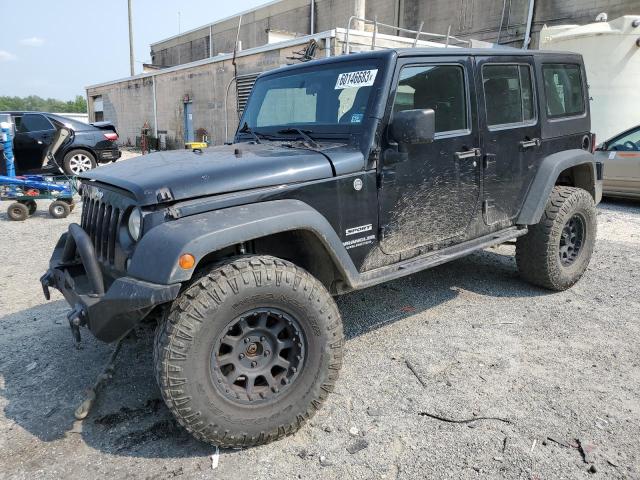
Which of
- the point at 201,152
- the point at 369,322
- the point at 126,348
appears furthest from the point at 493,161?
the point at 126,348

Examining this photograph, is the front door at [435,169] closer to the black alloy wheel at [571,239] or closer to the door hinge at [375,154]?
the door hinge at [375,154]

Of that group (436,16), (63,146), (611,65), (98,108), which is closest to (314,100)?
(63,146)

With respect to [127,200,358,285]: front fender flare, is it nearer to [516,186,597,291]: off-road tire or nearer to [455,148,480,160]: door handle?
[455,148,480,160]: door handle

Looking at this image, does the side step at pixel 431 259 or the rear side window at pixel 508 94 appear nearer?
the side step at pixel 431 259

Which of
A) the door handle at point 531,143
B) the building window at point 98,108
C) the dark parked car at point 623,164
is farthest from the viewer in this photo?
the building window at point 98,108

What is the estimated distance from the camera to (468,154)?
11.8 feet

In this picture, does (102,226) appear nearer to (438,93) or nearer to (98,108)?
(438,93)

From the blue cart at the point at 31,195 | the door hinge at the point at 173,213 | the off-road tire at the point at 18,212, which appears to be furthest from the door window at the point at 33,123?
the door hinge at the point at 173,213

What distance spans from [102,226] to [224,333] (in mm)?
1045

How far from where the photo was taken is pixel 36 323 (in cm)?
405

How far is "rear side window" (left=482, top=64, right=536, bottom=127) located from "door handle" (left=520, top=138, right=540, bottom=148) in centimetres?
16

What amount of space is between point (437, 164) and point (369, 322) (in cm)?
140

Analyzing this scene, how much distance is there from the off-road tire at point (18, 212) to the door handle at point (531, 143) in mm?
7615

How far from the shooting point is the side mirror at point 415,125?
113 inches
